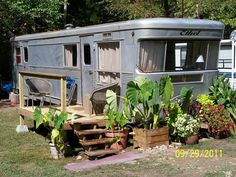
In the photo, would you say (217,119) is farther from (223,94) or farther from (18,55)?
(18,55)

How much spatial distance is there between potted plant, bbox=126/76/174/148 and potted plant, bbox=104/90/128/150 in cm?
21

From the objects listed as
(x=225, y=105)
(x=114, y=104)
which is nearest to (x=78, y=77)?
(x=114, y=104)

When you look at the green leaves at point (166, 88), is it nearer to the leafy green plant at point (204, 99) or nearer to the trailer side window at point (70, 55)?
the leafy green plant at point (204, 99)

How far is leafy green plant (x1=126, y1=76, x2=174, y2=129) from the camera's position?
24.2 feet

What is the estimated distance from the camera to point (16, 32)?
1666cm

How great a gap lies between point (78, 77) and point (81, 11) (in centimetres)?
1421

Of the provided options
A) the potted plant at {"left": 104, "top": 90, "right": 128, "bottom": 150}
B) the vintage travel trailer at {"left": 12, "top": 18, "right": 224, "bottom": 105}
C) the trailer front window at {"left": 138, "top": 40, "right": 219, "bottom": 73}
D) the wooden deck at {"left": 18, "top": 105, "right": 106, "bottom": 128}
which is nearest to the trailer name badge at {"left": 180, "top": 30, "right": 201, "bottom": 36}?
the vintage travel trailer at {"left": 12, "top": 18, "right": 224, "bottom": 105}

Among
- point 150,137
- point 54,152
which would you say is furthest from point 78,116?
point 150,137

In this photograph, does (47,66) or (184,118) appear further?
(47,66)

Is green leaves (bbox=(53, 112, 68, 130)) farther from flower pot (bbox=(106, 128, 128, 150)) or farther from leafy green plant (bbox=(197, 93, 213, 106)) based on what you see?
leafy green plant (bbox=(197, 93, 213, 106))

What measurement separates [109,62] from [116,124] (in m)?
1.60

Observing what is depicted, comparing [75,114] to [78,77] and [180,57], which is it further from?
[180,57]

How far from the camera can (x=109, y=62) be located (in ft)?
28.6
